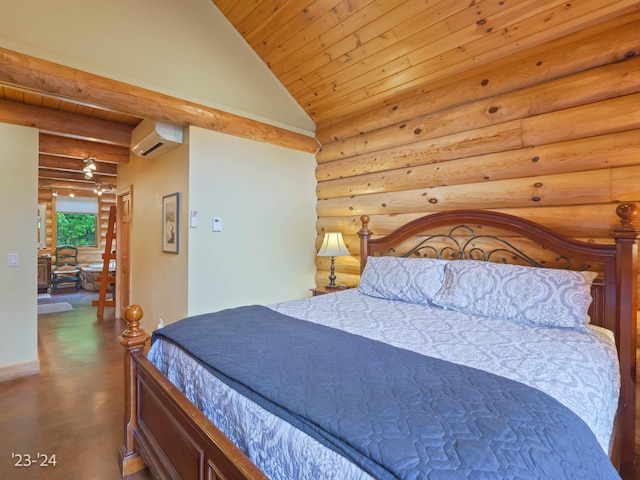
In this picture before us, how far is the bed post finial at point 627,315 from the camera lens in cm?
189

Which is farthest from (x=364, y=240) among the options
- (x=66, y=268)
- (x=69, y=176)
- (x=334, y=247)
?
(x=66, y=268)

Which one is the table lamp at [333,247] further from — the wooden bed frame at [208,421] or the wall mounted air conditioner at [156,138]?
the wall mounted air conditioner at [156,138]

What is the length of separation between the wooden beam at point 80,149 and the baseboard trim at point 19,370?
2.79m

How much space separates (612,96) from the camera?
2.06 meters

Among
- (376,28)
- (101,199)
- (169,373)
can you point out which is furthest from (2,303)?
(101,199)

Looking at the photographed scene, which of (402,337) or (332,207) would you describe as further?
(332,207)

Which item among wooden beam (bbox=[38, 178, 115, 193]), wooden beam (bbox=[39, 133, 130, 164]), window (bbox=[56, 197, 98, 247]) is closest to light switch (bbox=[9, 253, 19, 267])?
wooden beam (bbox=[39, 133, 130, 164])

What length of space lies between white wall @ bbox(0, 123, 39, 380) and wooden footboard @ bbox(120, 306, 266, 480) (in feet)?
6.74

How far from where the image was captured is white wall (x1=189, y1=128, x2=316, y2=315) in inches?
127

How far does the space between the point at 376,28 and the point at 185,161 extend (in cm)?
209

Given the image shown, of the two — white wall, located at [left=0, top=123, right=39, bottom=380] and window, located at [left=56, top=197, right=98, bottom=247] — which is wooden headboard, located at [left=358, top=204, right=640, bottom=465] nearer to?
white wall, located at [left=0, top=123, right=39, bottom=380]

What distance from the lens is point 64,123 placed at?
3.69 meters

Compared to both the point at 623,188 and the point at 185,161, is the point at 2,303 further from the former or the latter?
the point at 623,188

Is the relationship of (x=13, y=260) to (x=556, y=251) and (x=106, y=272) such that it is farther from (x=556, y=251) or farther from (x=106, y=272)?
(x=556, y=251)
